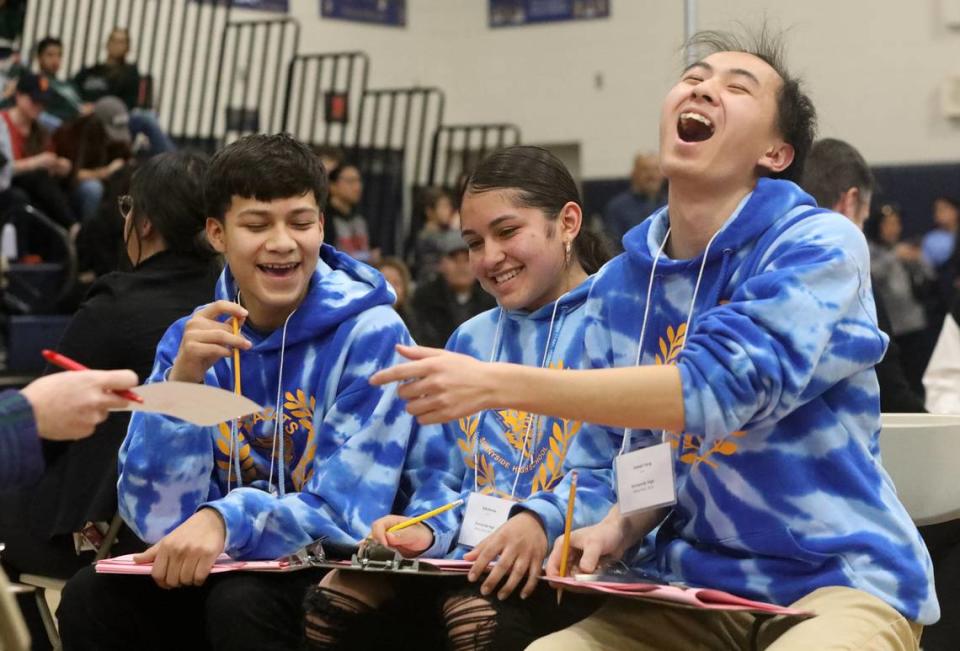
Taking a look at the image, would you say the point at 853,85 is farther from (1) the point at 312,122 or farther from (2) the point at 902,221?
(1) the point at 312,122

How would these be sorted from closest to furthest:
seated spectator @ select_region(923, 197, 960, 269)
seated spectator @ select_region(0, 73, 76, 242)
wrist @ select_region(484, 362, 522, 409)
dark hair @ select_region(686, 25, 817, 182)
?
wrist @ select_region(484, 362, 522, 409)
dark hair @ select_region(686, 25, 817, 182)
seated spectator @ select_region(0, 73, 76, 242)
seated spectator @ select_region(923, 197, 960, 269)

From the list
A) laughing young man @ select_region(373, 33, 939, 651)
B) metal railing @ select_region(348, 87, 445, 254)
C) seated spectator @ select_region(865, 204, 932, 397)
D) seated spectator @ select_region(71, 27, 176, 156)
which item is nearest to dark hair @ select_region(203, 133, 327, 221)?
laughing young man @ select_region(373, 33, 939, 651)

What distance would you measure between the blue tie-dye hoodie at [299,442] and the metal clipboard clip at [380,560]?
19 centimetres

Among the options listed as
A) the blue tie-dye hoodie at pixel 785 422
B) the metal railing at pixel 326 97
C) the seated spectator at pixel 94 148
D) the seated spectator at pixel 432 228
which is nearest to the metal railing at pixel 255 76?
the metal railing at pixel 326 97

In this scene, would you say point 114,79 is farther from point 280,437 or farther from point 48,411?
point 48,411

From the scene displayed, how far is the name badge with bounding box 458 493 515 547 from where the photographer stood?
2268 millimetres

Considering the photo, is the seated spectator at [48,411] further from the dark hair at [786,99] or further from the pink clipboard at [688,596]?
the dark hair at [786,99]

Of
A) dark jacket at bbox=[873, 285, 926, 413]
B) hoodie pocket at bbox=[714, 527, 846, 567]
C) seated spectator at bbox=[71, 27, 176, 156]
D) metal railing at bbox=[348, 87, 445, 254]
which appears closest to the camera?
hoodie pocket at bbox=[714, 527, 846, 567]

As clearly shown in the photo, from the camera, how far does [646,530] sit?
212 cm

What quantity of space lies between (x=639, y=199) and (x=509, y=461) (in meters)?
7.61

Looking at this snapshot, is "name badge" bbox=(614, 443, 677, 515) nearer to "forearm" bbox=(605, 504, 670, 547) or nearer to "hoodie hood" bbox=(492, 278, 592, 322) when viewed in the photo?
"forearm" bbox=(605, 504, 670, 547)

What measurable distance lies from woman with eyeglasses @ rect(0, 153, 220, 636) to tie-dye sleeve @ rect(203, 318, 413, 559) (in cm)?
78

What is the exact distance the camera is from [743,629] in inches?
82.7

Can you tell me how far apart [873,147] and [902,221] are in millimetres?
655
